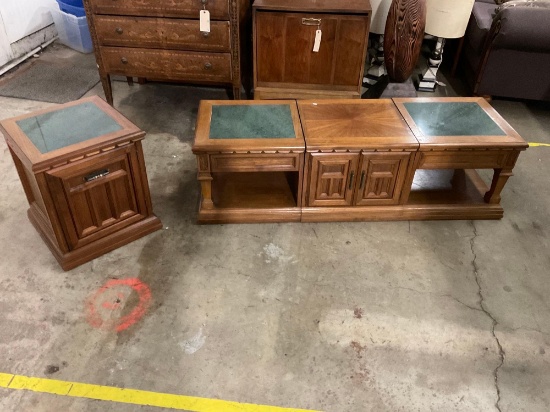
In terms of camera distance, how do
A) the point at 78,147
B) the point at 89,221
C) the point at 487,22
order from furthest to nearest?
the point at 487,22 < the point at 89,221 < the point at 78,147

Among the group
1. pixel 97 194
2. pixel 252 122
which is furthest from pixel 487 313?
pixel 97 194

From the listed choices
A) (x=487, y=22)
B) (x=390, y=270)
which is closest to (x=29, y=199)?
(x=390, y=270)

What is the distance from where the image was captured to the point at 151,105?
3869mm

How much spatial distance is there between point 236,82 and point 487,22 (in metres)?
2.11

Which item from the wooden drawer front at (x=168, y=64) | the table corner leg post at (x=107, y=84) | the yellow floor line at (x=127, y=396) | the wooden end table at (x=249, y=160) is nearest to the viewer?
the yellow floor line at (x=127, y=396)

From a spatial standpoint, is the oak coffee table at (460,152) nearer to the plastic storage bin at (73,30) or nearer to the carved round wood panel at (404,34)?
the carved round wood panel at (404,34)

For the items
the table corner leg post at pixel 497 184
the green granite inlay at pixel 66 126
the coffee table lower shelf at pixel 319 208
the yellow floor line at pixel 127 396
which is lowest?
the yellow floor line at pixel 127 396

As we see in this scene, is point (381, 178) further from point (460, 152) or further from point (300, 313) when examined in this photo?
point (300, 313)

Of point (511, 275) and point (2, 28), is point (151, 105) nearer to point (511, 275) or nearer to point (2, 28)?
point (2, 28)

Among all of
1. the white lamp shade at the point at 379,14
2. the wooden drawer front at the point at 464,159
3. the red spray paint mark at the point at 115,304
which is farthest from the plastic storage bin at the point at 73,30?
the wooden drawer front at the point at 464,159

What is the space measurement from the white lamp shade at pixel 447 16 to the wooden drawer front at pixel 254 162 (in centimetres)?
182

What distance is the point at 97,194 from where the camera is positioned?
2.31 meters

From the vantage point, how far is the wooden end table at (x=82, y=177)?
214 cm

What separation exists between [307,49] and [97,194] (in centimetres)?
178
